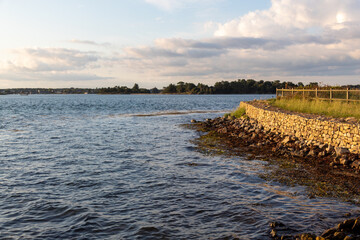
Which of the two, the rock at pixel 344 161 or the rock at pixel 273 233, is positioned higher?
the rock at pixel 344 161

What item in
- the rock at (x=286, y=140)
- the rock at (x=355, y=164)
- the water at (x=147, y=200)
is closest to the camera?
the water at (x=147, y=200)

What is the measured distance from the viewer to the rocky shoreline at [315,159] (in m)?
7.40

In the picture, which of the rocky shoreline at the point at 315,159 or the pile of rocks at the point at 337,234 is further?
the rocky shoreline at the point at 315,159

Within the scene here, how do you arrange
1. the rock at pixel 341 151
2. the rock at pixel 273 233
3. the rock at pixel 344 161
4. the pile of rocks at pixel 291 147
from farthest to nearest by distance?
1. the rock at pixel 341 151
2. the pile of rocks at pixel 291 147
3. the rock at pixel 344 161
4. the rock at pixel 273 233

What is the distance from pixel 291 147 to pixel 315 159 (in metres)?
2.70

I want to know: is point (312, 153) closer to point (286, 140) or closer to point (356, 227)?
point (286, 140)

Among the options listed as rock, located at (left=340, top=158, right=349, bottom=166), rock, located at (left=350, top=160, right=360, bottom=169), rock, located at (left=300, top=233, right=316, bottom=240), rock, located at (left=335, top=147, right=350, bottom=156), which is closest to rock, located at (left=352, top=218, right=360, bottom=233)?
rock, located at (left=300, top=233, right=316, bottom=240)

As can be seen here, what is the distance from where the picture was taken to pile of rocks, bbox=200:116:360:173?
13992mm

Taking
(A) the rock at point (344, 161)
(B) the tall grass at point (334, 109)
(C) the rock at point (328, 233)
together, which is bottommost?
(C) the rock at point (328, 233)

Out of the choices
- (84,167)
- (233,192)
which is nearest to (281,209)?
(233,192)

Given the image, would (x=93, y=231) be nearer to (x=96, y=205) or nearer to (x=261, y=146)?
(x=96, y=205)

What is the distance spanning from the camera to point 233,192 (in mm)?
11039

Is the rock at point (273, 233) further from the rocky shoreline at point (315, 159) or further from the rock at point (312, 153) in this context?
the rock at point (312, 153)

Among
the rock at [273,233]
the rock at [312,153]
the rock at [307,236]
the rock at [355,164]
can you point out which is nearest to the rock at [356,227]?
the rock at [307,236]
